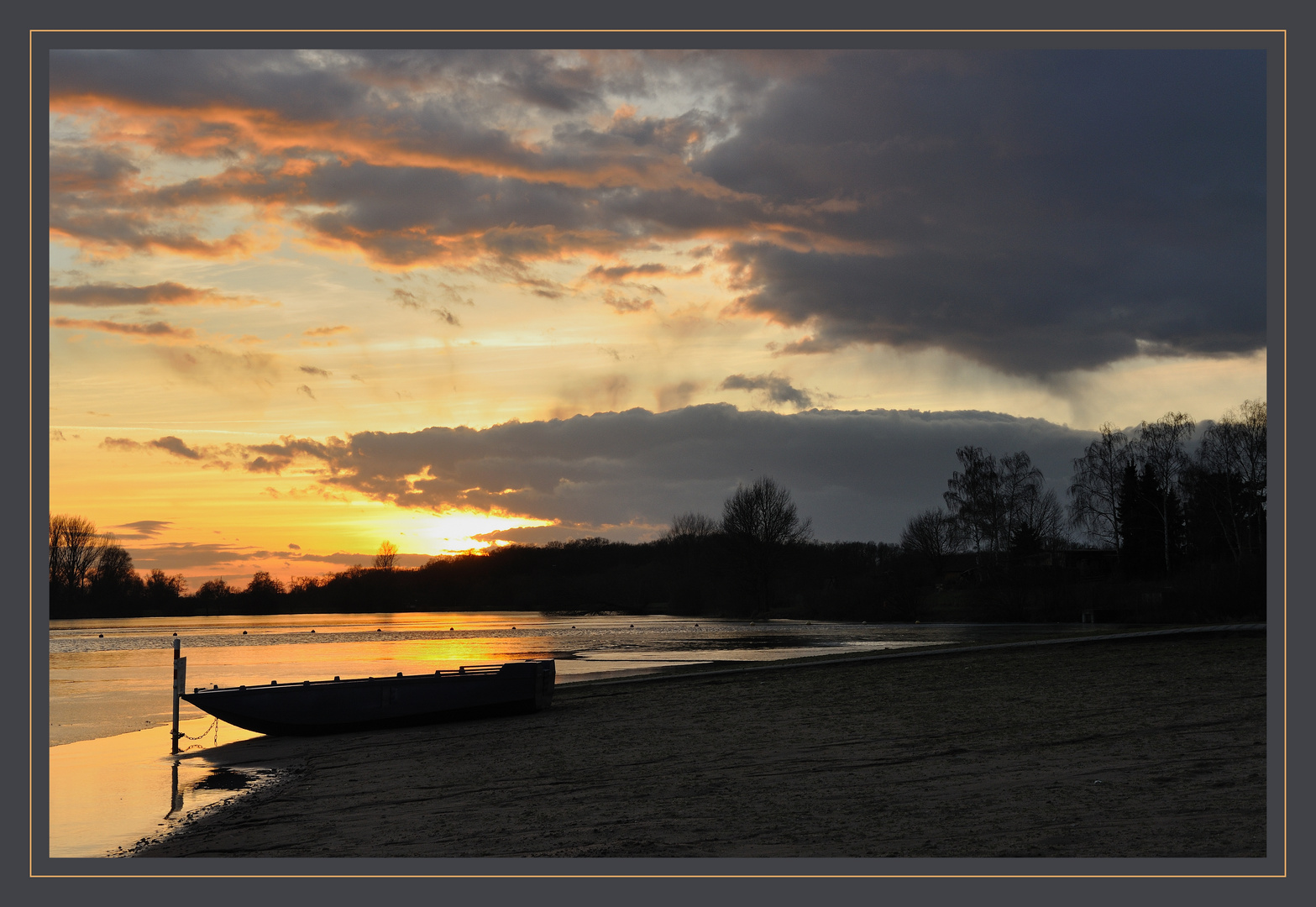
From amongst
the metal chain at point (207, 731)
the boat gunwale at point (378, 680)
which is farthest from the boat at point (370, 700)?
the metal chain at point (207, 731)

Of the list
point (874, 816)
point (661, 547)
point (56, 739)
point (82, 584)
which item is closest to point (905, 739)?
point (874, 816)

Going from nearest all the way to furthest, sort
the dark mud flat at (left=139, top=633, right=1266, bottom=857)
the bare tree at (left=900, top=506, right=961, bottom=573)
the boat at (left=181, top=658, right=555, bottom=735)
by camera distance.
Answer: the dark mud flat at (left=139, top=633, right=1266, bottom=857) → the boat at (left=181, top=658, right=555, bottom=735) → the bare tree at (left=900, top=506, right=961, bottom=573)

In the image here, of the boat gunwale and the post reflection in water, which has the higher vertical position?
the boat gunwale

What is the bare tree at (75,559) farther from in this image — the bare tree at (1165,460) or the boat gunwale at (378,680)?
the bare tree at (1165,460)

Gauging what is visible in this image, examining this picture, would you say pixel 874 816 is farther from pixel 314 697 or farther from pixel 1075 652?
pixel 1075 652

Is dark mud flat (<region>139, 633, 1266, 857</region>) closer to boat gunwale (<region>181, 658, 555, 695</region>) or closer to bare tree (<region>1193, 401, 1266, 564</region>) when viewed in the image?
boat gunwale (<region>181, 658, 555, 695</region>)

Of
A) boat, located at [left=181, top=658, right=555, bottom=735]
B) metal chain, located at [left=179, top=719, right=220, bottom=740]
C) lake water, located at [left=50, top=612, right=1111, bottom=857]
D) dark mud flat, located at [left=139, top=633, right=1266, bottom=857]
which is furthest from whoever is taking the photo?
metal chain, located at [left=179, top=719, right=220, bottom=740]

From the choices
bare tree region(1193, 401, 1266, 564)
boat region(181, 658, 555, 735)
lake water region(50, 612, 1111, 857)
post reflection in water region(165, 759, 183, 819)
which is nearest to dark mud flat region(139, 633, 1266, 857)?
boat region(181, 658, 555, 735)

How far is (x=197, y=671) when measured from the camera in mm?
37750

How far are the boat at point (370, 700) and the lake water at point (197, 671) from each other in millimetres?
1124

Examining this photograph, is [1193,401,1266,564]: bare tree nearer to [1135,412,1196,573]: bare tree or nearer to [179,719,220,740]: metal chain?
[1135,412,1196,573]: bare tree

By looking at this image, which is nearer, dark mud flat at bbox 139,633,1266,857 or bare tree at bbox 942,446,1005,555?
dark mud flat at bbox 139,633,1266,857

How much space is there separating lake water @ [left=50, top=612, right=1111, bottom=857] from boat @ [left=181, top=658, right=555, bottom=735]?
3.69ft

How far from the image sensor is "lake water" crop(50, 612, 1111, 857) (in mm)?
13570
